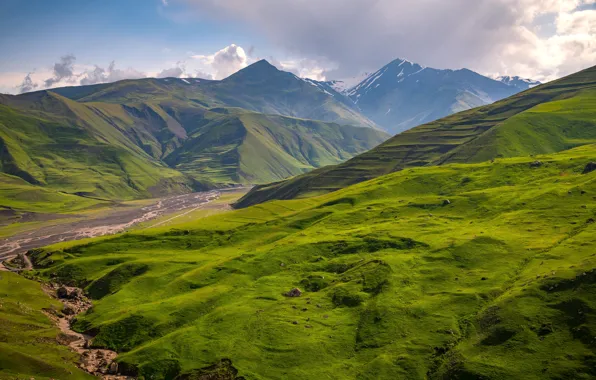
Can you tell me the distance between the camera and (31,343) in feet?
295

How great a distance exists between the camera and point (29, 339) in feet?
301

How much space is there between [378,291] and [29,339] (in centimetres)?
7093

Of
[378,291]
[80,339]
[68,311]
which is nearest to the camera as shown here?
[378,291]

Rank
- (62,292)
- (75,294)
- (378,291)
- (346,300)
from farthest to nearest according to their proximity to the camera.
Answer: (75,294)
(62,292)
(378,291)
(346,300)

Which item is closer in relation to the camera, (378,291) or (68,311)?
(378,291)

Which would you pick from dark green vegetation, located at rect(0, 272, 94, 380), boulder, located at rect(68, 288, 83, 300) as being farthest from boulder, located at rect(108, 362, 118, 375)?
boulder, located at rect(68, 288, 83, 300)

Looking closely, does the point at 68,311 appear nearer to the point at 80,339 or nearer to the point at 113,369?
the point at 80,339

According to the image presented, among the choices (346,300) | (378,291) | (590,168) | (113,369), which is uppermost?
(590,168)

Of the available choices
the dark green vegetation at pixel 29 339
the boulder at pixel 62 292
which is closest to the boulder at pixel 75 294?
the boulder at pixel 62 292

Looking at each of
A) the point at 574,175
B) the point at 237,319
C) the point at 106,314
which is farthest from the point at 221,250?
the point at 574,175

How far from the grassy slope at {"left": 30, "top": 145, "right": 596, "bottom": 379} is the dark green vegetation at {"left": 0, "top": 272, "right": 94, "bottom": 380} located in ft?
33.9

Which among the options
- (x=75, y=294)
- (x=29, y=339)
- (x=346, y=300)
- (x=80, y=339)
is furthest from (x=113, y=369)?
(x=75, y=294)

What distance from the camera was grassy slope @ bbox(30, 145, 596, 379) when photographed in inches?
2972

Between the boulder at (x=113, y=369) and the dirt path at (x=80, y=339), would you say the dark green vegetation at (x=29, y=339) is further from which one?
the boulder at (x=113, y=369)
